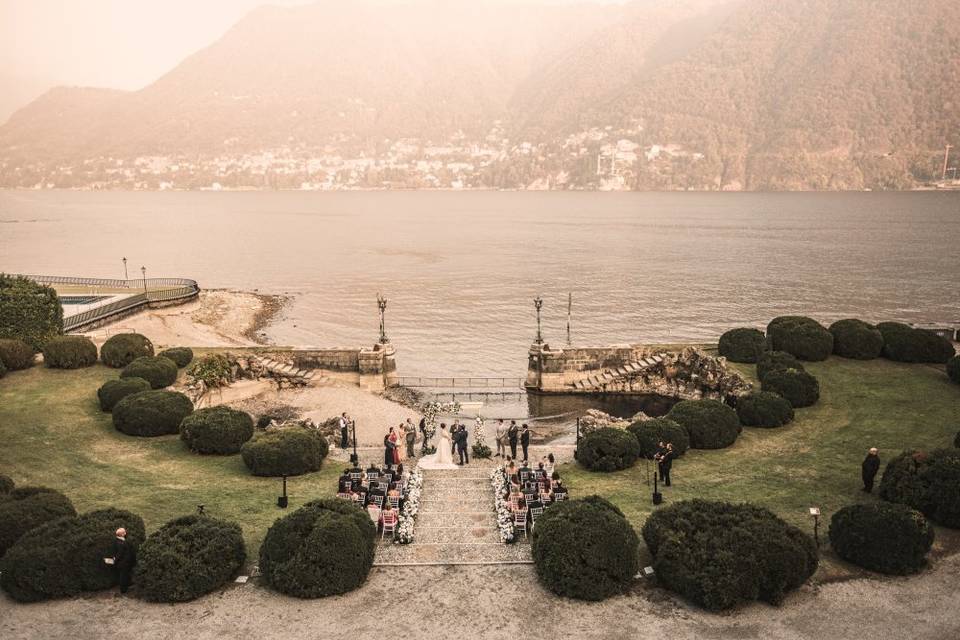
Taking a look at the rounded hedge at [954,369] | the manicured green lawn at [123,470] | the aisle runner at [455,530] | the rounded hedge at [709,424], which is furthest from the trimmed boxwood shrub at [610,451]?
the rounded hedge at [954,369]

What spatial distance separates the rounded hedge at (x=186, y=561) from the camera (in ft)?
44.5

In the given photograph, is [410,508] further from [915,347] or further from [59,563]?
[915,347]

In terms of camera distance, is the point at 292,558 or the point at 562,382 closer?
the point at 292,558

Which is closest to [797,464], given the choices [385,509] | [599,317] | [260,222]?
[385,509]

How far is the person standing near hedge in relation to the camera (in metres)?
18.5

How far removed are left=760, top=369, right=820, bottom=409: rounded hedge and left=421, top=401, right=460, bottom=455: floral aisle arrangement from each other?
42.6 ft

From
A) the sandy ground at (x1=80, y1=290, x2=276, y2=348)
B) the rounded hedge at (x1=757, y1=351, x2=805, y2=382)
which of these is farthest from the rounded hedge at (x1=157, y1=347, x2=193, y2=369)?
the rounded hedge at (x1=757, y1=351, x2=805, y2=382)

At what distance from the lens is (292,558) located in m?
14.0

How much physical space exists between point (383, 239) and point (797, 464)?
12054 centimetres

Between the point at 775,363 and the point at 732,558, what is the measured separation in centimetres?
1824

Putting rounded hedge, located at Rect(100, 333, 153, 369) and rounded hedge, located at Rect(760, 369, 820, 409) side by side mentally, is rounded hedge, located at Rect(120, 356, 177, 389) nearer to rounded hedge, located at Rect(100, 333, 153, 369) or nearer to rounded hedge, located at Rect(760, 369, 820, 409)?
rounded hedge, located at Rect(100, 333, 153, 369)

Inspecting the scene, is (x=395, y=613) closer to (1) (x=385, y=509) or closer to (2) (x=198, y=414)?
(1) (x=385, y=509)

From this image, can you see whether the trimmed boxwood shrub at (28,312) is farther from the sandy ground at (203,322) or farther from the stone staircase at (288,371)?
the stone staircase at (288,371)

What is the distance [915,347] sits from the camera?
31.0 meters
